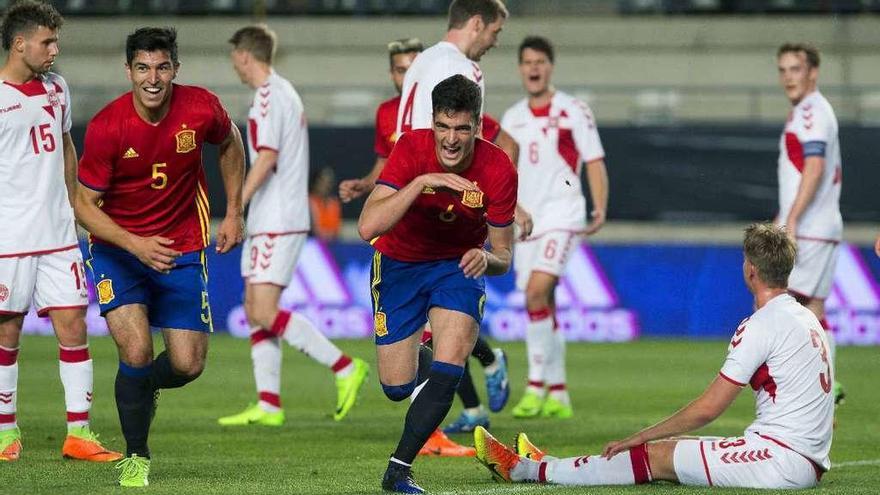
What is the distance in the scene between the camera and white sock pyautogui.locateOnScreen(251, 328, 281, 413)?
1044cm

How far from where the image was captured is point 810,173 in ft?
35.7

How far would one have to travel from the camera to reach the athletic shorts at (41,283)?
27.0 feet

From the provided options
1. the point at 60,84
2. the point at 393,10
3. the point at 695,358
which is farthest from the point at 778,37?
the point at 60,84

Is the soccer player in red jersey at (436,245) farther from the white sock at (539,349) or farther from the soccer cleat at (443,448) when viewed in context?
the white sock at (539,349)

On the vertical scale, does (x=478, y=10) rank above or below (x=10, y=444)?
above

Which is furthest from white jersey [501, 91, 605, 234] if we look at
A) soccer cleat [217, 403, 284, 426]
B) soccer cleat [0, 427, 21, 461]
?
soccer cleat [0, 427, 21, 461]

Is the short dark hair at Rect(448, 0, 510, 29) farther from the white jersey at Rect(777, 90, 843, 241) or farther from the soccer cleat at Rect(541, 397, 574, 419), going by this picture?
the soccer cleat at Rect(541, 397, 574, 419)

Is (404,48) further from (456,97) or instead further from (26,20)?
(456,97)

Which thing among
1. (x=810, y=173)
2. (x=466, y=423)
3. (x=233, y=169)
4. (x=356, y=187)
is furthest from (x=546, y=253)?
(x=233, y=169)

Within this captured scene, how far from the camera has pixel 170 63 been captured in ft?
24.2

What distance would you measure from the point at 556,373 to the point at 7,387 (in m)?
4.26

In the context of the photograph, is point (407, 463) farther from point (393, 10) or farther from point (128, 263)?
point (393, 10)

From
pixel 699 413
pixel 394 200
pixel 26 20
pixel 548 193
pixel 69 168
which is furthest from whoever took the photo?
pixel 548 193

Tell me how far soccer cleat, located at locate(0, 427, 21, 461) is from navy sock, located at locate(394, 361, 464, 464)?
8.05 feet
